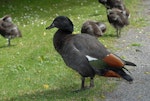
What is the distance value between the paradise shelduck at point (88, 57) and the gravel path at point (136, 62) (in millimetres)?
616

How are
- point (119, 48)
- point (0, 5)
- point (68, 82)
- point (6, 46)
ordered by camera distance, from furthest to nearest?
point (0, 5) < point (6, 46) < point (119, 48) < point (68, 82)

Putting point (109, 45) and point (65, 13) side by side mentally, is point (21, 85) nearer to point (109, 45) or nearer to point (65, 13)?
point (109, 45)

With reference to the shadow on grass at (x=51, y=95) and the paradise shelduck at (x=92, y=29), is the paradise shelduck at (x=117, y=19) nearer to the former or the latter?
the paradise shelduck at (x=92, y=29)

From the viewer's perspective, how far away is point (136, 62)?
1157 centimetres

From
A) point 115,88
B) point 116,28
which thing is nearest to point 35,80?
point 115,88

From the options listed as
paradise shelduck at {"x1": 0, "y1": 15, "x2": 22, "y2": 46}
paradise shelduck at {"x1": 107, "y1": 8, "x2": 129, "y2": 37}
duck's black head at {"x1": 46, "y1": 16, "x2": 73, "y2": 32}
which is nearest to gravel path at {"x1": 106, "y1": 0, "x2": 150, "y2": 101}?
paradise shelduck at {"x1": 107, "y1": 8, "x2": 129, "y2": 37}

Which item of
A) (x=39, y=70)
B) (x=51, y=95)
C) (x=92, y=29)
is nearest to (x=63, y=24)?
(x=51, y=95)

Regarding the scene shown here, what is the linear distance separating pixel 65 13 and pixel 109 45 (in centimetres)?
881

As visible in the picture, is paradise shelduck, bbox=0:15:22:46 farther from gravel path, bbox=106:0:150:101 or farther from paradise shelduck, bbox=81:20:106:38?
gravel path, bbox=106:0:150:101

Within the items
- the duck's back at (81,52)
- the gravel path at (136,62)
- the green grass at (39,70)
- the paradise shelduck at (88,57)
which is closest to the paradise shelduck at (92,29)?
the green grass at (39,70)

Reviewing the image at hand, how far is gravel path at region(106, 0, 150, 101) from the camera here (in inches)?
347

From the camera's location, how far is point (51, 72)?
10648mm

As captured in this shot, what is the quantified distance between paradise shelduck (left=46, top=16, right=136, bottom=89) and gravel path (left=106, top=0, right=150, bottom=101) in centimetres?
62

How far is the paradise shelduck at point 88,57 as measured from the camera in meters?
8.26
